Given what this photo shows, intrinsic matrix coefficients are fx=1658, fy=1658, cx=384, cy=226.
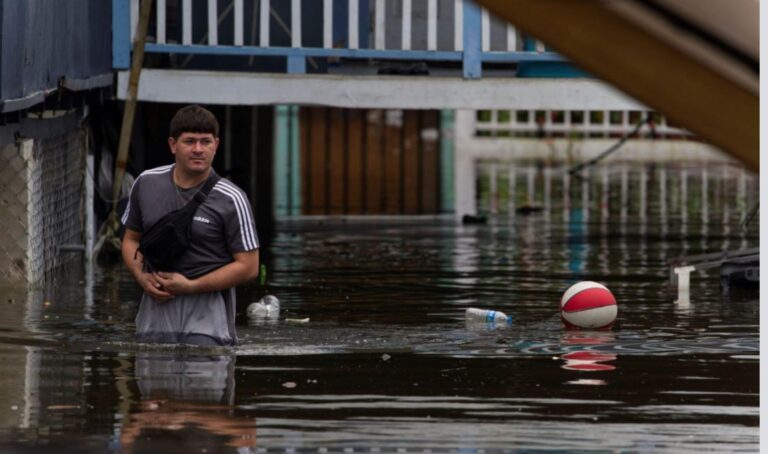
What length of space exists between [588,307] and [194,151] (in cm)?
414

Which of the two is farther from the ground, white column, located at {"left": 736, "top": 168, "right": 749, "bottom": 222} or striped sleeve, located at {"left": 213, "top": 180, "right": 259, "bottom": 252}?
white column, located at {"left": 736, "top": 168, "right": 749, "bottom": 222}

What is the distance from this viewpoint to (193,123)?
8.10 metres

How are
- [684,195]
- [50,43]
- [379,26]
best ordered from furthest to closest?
[684,195] → [379,26] → [50,43]

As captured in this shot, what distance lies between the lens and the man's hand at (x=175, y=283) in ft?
26.6

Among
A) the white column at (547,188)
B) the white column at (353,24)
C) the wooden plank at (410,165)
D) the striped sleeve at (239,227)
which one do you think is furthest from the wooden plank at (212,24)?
the white column at (547,188)

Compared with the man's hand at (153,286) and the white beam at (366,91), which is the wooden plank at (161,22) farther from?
the man's hand at (153,286)

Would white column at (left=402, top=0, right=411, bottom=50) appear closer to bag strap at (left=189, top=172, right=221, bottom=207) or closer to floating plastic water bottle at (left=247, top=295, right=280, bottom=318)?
floating plastic water bottle at (left=247, top=295, right=280, bottom=318)

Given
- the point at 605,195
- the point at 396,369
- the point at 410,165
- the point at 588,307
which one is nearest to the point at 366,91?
the point at 588,307

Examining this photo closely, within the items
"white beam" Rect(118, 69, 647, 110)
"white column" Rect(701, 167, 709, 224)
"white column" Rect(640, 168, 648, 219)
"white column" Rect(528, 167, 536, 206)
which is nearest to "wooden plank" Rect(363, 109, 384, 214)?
"white column" Rect(528, 167, 536, 206)

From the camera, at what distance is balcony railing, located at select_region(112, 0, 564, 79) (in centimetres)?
1678

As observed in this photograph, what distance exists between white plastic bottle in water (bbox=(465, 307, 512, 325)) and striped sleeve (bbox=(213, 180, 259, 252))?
13.1ft

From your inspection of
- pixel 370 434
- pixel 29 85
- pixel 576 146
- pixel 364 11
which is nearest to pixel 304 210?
pixel 364 11

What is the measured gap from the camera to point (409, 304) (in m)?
13.3

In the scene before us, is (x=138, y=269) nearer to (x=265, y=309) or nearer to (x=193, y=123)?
(x=193, y=123)
